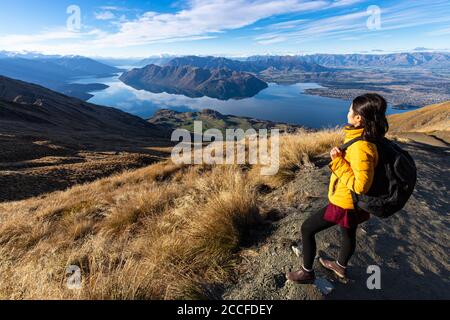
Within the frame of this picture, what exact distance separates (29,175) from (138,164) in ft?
25.6

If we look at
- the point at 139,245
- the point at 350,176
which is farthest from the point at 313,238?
the point at 139,245

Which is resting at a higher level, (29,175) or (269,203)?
(269,203)

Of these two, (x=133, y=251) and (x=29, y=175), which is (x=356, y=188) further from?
(x=29, y=175)

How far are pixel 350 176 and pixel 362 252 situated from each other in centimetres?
195

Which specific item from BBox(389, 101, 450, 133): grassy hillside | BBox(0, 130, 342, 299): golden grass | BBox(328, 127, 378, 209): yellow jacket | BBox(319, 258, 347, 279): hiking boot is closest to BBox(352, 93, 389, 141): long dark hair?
BBox(328, 127, 378, 209): yellow jacket

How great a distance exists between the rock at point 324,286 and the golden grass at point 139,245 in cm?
114

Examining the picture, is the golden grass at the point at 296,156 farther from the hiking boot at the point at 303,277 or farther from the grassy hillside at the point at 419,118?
the grassy hillside at the point at 419,118

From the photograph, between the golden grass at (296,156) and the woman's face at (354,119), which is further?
the golden grass at (296,156)

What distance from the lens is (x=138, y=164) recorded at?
76.7ft

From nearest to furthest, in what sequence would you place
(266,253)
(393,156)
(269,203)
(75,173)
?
(393,156)
(266,253)
(269,203)
(75,173)

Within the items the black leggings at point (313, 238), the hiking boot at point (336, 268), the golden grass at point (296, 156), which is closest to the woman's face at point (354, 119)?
the black leggings at point (313, 238)

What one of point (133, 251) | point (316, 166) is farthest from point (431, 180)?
point (133, 251)

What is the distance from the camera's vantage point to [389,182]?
2.97 m

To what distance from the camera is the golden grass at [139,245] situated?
127 inches
